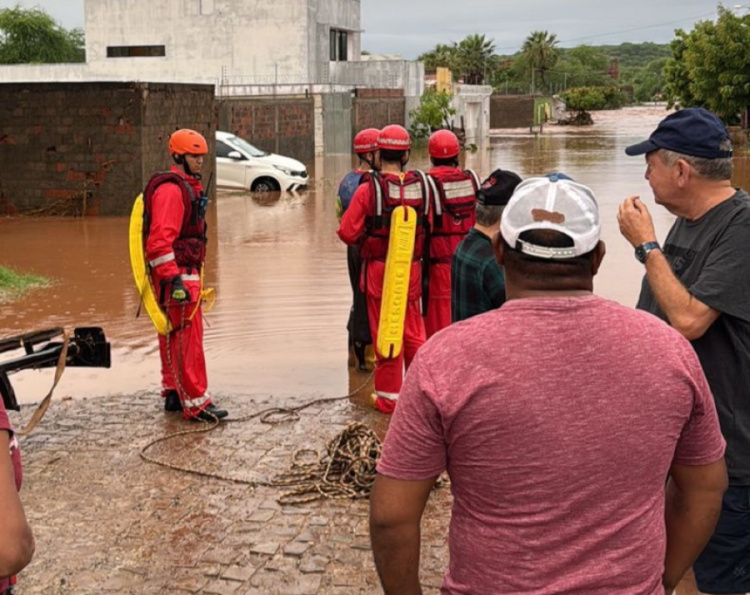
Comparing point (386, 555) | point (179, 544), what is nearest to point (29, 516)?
point (179, 544)

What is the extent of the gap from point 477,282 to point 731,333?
1.38 meters

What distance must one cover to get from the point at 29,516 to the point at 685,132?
386 cm

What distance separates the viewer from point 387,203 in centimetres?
747

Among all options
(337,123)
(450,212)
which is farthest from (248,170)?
(450,212)

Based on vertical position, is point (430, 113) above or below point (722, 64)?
below

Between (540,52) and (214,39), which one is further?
(540,52)

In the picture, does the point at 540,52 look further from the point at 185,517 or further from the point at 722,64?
the point at 185,517

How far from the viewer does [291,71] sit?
45.8m

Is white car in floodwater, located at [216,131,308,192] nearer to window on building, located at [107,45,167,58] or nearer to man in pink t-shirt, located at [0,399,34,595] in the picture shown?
man in pink t-shirt, located at [0,399,34,595]

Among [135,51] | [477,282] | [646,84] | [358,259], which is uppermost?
[646,84]

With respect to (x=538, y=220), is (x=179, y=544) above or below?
below

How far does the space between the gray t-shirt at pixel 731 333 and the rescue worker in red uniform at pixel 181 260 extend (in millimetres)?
4151

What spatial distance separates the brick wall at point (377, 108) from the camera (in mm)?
41900

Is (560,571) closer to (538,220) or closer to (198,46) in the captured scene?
(538,220)
